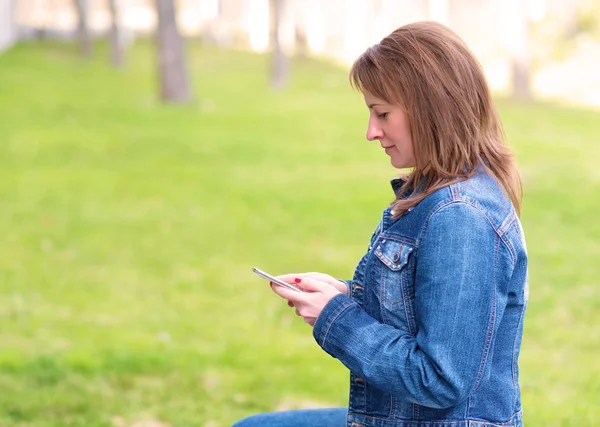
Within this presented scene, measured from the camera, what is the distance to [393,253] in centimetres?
199

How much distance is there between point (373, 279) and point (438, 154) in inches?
12.2

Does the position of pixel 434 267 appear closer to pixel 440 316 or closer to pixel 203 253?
pixel 440 316

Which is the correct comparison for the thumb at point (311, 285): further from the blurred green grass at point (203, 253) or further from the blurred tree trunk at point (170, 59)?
the blurred tree trunk at point (170, 59)

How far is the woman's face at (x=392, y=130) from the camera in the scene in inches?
79.7

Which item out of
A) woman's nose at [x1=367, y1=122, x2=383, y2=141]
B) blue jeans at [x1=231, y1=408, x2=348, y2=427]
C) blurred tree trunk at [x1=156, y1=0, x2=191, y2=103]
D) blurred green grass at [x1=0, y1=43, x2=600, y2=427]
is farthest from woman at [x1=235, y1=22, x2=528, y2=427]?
blurred tree trunk at [x1=156, y1=0, x2=191, y2=103]

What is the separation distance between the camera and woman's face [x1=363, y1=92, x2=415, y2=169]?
2025 mm

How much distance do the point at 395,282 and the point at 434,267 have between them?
Result: 14 centimetres

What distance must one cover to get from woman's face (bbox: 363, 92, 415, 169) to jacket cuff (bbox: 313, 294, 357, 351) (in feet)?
1.10

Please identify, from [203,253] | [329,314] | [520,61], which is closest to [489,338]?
[329,314]

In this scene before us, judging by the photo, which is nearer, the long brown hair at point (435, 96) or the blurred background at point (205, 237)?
the long brown hair at point (435, 96)

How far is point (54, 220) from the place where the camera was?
8641mm

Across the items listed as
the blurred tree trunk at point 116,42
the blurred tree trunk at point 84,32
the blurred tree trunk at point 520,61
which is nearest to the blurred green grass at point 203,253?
the blurred tree trunk at point 520,61

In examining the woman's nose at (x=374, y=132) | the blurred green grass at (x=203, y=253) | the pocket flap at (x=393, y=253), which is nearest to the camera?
the pocket flap at (x=393, y=253)

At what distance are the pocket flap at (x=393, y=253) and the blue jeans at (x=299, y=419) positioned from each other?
0.63 metres
